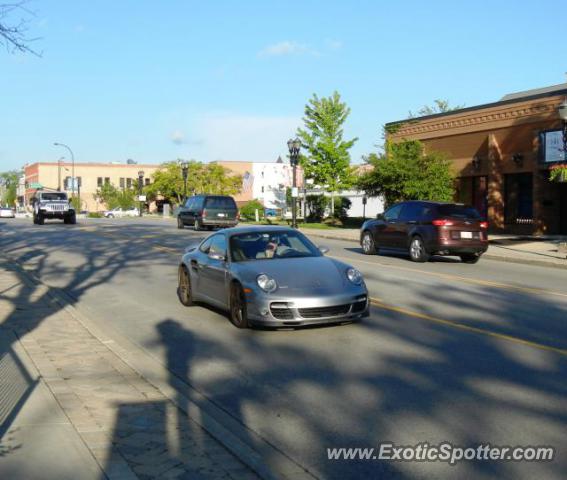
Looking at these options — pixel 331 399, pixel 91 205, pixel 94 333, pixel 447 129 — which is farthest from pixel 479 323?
pixel 91 205

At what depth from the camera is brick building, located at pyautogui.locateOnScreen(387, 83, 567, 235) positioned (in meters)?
30.3

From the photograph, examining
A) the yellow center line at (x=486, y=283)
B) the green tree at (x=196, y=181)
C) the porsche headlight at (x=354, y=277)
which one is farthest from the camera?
the green tree at (x=196, y=181)

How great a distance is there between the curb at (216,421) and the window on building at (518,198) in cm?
2618

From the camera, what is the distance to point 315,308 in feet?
29.1

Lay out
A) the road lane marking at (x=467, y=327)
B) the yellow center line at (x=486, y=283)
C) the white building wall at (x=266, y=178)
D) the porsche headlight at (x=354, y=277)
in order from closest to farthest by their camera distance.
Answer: the road lane marking at (x=467, y=327), the porsche headlight at (x=354, y=277), the yellow center line at (x=486, y=283), the white building wall at (x=266, y=178)

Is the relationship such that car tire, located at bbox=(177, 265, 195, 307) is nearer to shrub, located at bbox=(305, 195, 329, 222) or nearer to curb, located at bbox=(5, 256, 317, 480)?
curb, located at bbox=(5, 256, 317, 480)

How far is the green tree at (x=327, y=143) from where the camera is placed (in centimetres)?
5150

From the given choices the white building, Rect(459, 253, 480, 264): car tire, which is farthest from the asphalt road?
the white building

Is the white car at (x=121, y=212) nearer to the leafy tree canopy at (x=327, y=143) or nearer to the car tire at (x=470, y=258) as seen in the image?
the leafy tree canopy at (x=327, y=143)

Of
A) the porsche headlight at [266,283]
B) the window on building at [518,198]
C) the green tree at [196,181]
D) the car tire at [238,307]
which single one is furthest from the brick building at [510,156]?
the green tree at [196,181]

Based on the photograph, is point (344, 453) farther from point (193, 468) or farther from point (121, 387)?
point (121, 387)

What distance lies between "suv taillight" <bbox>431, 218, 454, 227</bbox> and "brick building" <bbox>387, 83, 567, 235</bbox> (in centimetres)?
1128

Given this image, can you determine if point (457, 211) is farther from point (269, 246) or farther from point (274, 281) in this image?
point (274, 281)

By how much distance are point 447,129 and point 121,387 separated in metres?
31.7
